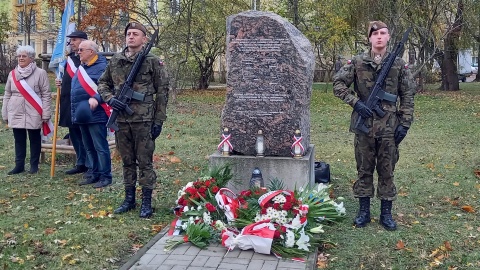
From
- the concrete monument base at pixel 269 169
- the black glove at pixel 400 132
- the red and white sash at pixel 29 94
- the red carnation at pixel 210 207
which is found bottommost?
the red carnation at pixel 210 207

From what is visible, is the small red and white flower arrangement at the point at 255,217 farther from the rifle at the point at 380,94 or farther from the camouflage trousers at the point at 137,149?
the rifle at the point at 380,94

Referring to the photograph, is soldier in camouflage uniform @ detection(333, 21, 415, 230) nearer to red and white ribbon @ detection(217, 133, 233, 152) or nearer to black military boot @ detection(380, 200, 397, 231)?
black military boot @ detection(380, 200, 397, 231)

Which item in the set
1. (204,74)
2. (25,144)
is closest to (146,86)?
(25,144)

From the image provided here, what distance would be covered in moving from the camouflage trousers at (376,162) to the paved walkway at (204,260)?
1144 mm

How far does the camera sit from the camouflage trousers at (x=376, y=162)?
5949 mm

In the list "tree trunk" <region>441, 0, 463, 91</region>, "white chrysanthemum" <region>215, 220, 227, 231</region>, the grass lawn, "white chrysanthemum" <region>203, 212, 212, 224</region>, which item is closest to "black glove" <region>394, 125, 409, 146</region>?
the grass lawn

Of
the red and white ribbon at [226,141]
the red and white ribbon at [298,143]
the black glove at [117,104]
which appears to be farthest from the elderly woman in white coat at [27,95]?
the red and white ribbon at [298,143]

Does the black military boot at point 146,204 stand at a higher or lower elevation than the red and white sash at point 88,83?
lower

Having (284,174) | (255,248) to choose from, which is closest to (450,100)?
(284,174)

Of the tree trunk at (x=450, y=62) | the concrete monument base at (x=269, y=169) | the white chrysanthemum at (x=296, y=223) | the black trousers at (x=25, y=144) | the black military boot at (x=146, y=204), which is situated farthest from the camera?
the tree trunk at (x=450, y=62)

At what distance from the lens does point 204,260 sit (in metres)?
5.16

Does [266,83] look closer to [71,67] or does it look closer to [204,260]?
[204,260]

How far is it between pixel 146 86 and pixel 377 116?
2.48 meters

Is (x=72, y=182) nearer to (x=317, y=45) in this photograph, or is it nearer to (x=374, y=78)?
(x=374, y=78)
